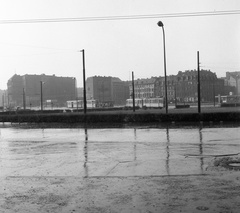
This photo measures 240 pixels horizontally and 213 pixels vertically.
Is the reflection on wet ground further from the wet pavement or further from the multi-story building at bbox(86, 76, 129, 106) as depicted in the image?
the multi-story building at bbox(86, 76, 129, 106)

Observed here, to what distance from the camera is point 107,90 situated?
165375mm

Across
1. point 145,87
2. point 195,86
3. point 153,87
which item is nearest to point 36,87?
point 145,87

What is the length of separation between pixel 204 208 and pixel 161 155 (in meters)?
5.97

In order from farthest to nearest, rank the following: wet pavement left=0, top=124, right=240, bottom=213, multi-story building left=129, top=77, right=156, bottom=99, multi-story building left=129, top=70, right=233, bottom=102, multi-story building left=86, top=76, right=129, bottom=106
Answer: multi-story building left=86, top=76, right=129, bottom=106
multi-story building left=129, top=77, right=156, bottom=99
multi-story building left=129, top=70, right=233, bottom=102
wet pavement left=0, top=124, right=240, bottom=213

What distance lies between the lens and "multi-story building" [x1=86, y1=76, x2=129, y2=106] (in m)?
163

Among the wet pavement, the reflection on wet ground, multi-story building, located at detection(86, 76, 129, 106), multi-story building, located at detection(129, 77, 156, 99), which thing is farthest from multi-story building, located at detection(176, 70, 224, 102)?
the wet pavement

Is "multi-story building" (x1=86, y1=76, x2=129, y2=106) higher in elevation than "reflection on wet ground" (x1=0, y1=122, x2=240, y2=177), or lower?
higher

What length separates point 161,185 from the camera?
24.1ft

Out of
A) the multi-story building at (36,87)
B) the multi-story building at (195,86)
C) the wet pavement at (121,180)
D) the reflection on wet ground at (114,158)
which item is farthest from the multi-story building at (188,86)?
the wet pavement at (121,180)

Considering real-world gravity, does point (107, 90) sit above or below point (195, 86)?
above

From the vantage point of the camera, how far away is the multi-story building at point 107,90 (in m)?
163

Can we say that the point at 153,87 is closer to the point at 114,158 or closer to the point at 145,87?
the point at 145,87

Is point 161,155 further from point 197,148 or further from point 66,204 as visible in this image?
point 66,204

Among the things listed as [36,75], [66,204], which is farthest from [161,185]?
[36,75]
